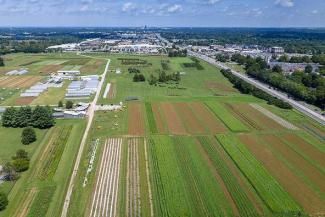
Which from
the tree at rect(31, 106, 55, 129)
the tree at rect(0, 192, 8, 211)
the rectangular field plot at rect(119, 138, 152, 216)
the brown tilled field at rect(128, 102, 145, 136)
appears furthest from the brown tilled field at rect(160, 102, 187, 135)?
the tree at rect(0, 192, 8, 211)

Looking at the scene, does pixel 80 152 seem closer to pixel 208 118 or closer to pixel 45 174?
pixel 45 174

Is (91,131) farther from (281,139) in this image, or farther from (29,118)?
(281,139)

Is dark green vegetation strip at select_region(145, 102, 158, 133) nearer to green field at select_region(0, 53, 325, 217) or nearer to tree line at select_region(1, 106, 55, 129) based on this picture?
green field at select_region(0, 53, 325, 217)

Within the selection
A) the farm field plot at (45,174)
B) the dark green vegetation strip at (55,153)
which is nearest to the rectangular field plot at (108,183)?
the farm field plot at (45,174)

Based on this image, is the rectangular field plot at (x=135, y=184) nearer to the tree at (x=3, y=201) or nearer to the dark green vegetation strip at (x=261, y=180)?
the tree at (x=3, y=201)

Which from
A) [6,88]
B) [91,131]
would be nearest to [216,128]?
[91,131]
